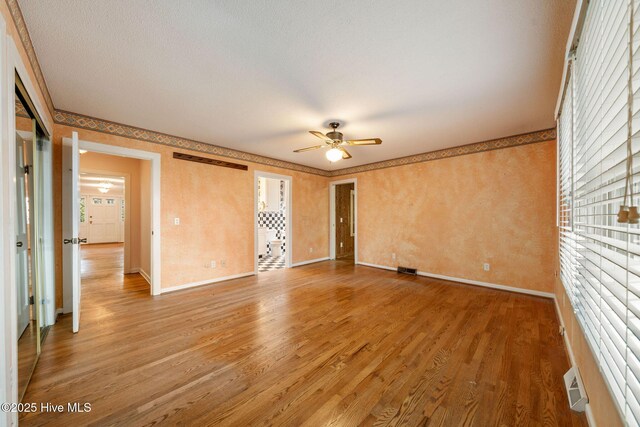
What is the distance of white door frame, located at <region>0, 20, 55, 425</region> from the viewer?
3.75ft

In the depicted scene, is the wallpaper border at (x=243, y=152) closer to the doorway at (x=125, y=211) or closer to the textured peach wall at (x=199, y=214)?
the textured peach wall at (x=199, y=214)

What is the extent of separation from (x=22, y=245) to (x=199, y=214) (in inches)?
80.6

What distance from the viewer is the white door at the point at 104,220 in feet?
30.1

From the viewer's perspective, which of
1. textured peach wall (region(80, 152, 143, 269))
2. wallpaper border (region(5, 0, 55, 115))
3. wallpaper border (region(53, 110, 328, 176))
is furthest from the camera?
textured peach wall (region(80, 152, 143, 269))

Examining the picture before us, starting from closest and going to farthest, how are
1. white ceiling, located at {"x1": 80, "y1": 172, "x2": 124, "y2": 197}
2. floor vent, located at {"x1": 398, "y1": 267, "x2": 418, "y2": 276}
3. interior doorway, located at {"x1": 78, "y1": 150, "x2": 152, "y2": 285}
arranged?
1. interior doorway, located at {"x1": 78, "y1": 150, "x2": 152, "y2": 285}
2. floor vent, located at {"x1": 398, "y1": 267, "x2": 418, "y2": 276}
3. white ceiling, located at {"x1": 80, "y1": 172, "x2": 124, "y2": 197}

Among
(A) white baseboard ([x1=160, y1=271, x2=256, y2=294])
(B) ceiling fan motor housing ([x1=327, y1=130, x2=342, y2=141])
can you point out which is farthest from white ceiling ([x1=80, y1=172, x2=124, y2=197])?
(B) ceiling fan motor housing ([x1=327, y1=130, x2=342, y2=141])

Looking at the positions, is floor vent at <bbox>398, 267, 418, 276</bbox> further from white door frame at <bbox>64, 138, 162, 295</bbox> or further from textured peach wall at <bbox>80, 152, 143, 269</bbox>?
textured peach wall at <bbox>80, 152, 143, 269</bbox>

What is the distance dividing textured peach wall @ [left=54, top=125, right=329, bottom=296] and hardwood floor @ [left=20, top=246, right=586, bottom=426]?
70cm

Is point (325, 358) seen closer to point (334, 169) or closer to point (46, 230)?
point (46, 230)

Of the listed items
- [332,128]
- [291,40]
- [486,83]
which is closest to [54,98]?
[291,40]

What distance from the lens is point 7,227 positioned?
1.22 meters

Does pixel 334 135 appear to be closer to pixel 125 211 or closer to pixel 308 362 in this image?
pixel 308 362

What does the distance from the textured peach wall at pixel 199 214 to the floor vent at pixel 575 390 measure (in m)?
4.30

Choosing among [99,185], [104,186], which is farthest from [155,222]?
[99,185]
